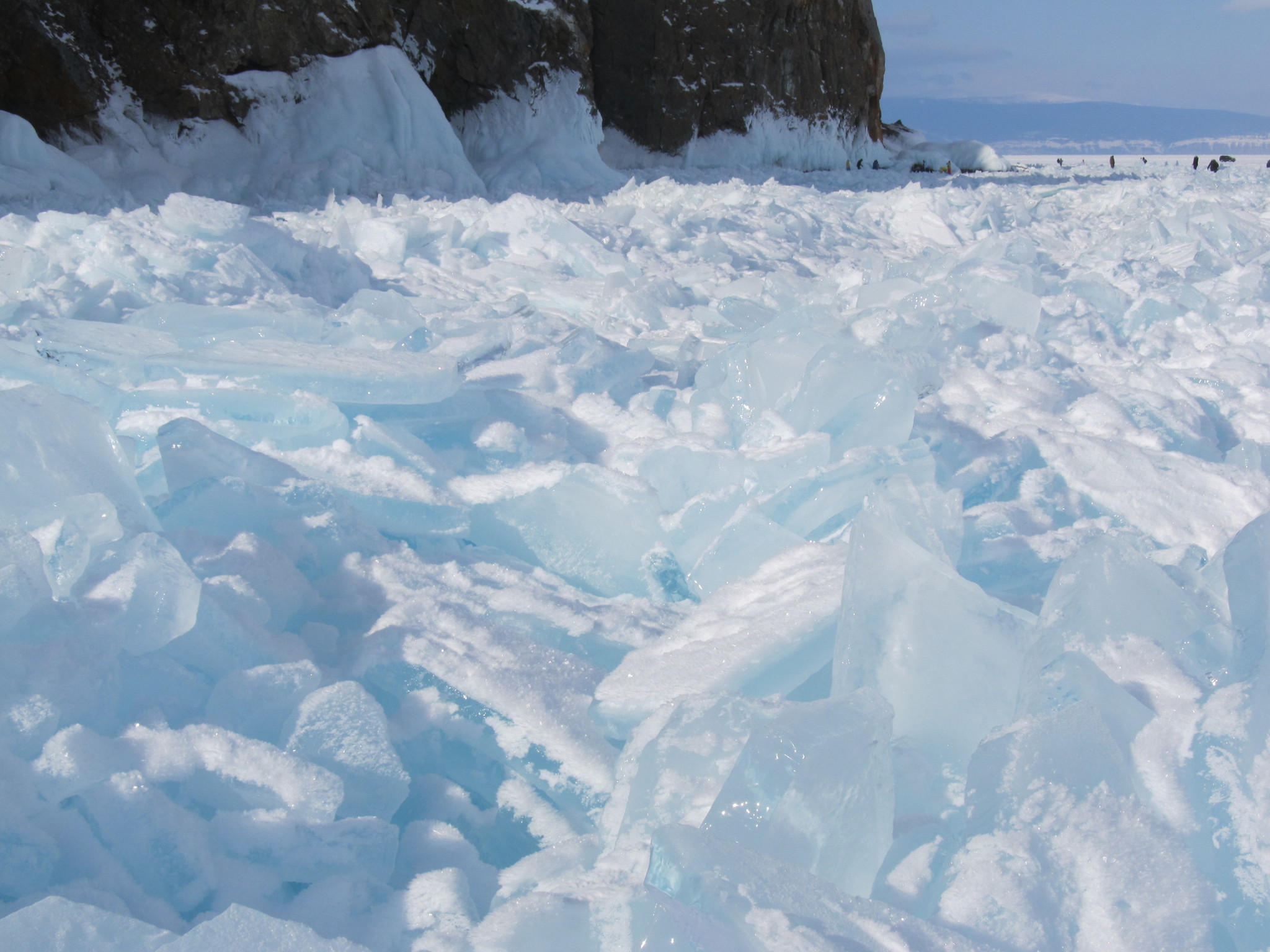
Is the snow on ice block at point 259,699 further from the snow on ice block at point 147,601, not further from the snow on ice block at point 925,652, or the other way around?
the snow on ice block at point 925,652

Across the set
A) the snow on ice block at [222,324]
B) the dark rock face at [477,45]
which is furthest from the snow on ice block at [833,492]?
the dark rock face at [477,45]

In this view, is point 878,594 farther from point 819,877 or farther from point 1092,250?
point 1092,250

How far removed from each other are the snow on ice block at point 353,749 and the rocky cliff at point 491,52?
8.24 m

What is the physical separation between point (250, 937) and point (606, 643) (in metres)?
0.80

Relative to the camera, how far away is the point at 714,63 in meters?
14.9

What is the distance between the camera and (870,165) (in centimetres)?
1712

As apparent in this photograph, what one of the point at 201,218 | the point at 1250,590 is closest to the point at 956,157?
the point at 201,218

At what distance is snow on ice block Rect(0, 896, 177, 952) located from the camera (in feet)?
2.36

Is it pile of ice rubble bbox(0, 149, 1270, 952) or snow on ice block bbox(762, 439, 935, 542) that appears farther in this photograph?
snow on ice block bbox(762, 439, 935, 542)

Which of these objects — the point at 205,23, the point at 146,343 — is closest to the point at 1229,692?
the point at 146,343

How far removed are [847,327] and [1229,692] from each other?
2.04 metres

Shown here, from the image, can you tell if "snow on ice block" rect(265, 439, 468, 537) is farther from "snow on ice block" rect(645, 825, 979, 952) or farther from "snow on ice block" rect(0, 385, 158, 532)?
"snow on ice block" rect(645, 825, 979, 952)

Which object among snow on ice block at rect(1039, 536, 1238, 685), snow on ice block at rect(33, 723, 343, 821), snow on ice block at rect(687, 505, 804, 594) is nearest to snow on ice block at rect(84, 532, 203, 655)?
snow on ice block at rect(33, 723, 343, 821)

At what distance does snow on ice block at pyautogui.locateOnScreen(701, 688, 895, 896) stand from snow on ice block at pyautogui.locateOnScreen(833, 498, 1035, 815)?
19cm
